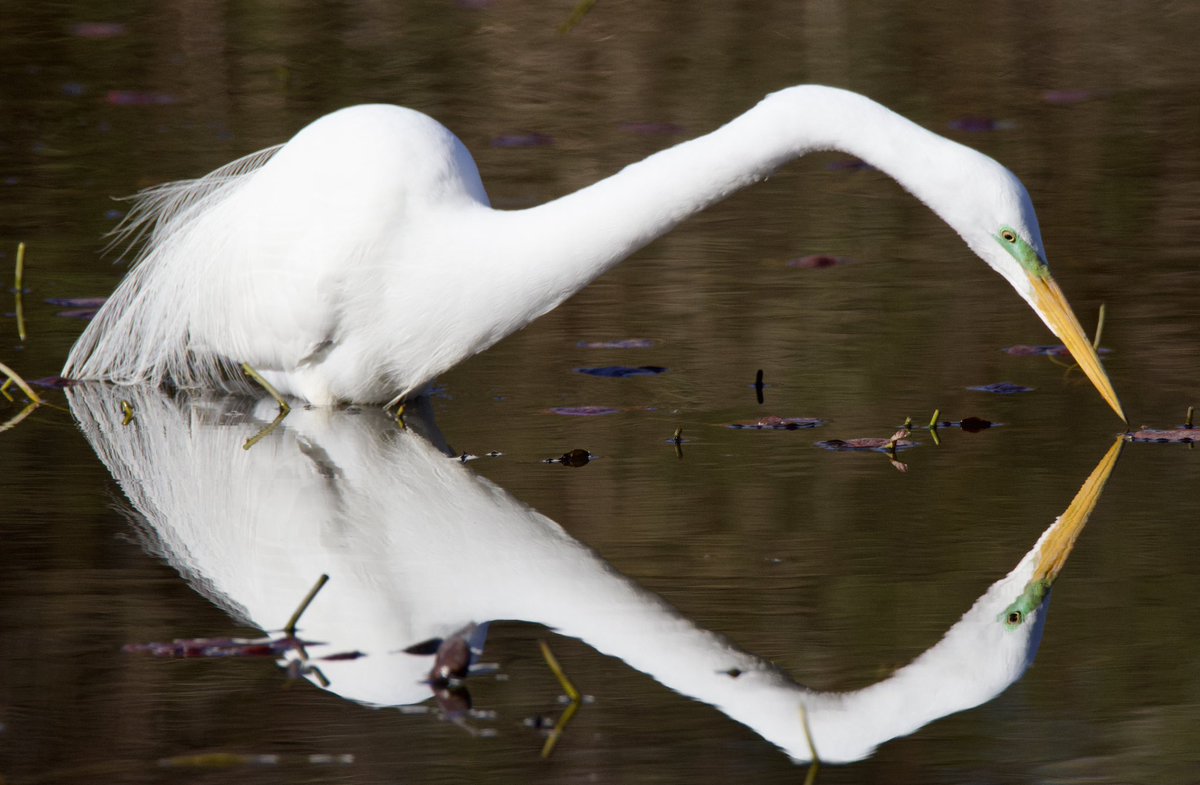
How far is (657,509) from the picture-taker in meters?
3.97

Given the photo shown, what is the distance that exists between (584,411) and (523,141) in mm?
4186

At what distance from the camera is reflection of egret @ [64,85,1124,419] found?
4266mm

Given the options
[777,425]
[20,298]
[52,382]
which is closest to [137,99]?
[20,298]

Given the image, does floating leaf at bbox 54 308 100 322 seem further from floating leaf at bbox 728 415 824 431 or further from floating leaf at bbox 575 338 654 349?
floating leaf at bbox 728 415 824 431

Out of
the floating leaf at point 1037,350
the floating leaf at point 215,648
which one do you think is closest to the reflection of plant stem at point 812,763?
the floating leaf at point 215,648

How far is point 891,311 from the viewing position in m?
5.68

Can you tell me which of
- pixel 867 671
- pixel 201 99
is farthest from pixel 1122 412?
pixel 201 99

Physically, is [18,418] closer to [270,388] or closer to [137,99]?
[270,388]

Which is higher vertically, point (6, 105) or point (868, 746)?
point (868, 746)

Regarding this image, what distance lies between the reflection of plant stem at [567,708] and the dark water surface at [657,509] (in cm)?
2

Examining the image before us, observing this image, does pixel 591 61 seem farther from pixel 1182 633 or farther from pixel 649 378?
pixel 1182 633

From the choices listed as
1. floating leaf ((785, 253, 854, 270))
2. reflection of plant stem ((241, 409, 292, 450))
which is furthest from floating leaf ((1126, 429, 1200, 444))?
reflection of plant stem ((241, 409, 292, 450))

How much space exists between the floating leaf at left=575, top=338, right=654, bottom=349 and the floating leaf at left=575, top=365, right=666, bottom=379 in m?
0.23

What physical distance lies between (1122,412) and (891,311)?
1348mm
